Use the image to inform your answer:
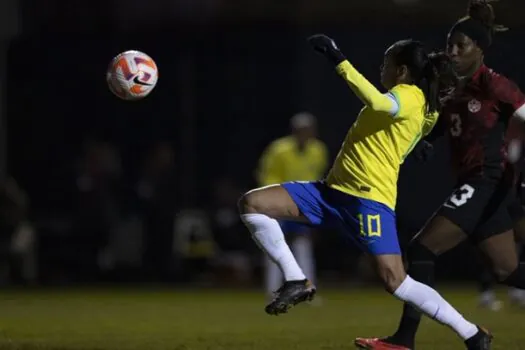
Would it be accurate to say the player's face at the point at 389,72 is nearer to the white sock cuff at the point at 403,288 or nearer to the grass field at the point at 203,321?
the white sock cuff at the point at 403,288

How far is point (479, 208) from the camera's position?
966cm

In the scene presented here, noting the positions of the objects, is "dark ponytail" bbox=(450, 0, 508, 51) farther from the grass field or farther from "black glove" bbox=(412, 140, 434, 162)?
the grass field

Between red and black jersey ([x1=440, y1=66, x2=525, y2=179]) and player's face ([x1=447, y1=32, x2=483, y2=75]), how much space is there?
72 millimetres

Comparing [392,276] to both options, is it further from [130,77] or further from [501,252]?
[130,77]

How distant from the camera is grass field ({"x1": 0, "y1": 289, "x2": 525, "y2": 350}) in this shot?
1067cm

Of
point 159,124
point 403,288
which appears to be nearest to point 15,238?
point 159,124

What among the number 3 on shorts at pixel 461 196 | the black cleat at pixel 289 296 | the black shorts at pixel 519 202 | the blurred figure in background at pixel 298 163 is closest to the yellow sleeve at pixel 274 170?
the blurred figure in background at pixel 298 163

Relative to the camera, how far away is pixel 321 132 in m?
20.3

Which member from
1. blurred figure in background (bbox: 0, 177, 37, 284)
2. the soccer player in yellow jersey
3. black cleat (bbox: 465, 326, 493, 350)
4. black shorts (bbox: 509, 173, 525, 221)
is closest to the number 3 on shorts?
black shorts (bbox: 509, 173, 525, 221)

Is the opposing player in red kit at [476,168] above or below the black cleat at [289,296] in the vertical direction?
above

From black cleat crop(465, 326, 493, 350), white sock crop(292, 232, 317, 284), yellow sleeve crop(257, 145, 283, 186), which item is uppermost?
yellow sleeve crop(257, 145, 283, 186)

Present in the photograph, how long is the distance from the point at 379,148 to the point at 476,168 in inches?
47.3

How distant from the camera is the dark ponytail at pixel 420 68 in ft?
29.5

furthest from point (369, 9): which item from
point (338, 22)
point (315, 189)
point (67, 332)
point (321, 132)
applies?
point (315, 189)
